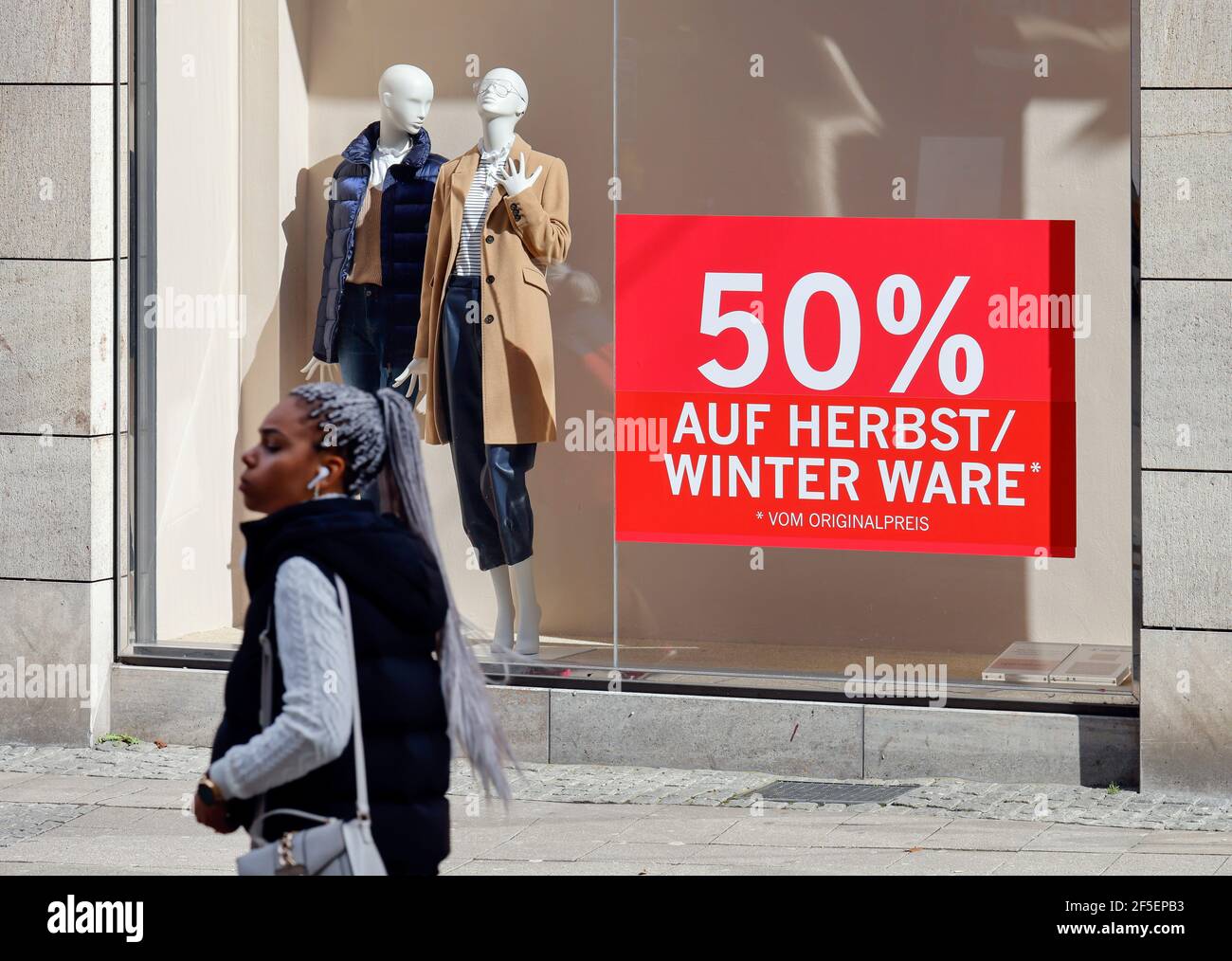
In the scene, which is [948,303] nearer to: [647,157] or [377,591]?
[647,157]

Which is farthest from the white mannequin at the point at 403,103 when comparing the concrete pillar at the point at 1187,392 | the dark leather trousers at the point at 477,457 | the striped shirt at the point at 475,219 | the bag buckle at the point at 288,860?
the bag buckle at the point at 288,860

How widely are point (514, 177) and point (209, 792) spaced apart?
529 centimetres

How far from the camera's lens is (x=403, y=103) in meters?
8.73

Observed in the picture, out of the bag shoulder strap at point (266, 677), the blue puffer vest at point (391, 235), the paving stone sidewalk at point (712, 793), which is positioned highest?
the blue puffer vest at point (391, 235)

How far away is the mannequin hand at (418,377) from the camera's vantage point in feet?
27.9

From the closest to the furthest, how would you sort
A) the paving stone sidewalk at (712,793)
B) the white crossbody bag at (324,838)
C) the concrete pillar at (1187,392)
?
the white crossbody bag at (324,838) → the paving stone sidewalk at (712,793) → the concrete pillar at (1187,392)

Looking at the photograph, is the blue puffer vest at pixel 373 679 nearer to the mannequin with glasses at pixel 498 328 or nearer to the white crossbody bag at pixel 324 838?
the white crossbody bag at pixel 324 838

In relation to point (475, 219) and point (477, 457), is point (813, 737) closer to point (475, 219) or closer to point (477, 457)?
point (477, 457)

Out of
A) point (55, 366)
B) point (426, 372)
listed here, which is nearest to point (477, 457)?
point (426, 372)

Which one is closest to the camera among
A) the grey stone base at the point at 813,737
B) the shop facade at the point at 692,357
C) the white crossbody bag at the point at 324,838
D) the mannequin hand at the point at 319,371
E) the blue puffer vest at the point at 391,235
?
the white crossbody bag at the point at 324,838

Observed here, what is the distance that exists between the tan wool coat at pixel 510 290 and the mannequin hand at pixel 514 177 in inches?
0.8

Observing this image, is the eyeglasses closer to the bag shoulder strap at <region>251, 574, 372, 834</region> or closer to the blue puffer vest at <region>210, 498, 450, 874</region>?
the blue puffer vest at <region>210, 498, 450, 874</region>

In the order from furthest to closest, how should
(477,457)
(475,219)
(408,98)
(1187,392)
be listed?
(408,98) → (477,457) → (475,219) → (1187,392)

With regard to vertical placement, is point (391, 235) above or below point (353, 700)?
above
